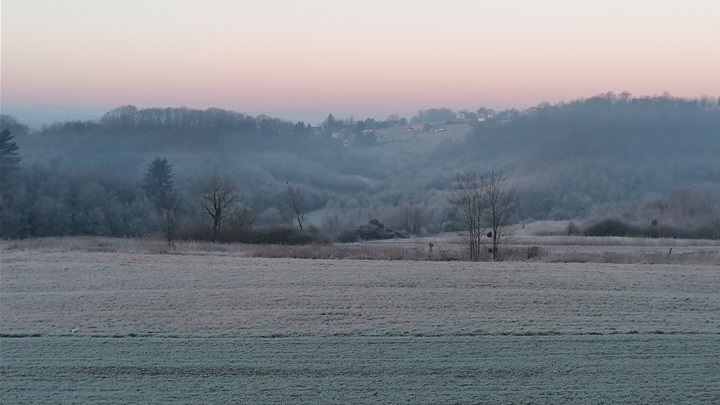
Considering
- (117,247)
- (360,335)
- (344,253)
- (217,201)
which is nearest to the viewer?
(360,335)

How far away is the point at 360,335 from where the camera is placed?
15.7m

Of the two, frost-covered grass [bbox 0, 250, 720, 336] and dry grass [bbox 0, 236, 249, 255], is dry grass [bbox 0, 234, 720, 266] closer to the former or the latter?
dry grass [bbox 0, 236, 249, 255]

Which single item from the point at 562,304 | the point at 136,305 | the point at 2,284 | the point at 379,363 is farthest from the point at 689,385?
the point at 2,284

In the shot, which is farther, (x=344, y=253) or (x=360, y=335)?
(x=344, y=253)

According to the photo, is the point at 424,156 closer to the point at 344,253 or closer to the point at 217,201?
the point at 217,201

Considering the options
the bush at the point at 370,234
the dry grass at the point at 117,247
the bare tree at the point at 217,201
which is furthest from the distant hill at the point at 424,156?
the dry grass at the point at 117,247

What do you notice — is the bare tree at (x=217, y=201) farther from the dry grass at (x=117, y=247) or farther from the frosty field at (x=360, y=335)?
the frosty field at (x=360, y=335)

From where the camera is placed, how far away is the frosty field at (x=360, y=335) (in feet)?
40.2

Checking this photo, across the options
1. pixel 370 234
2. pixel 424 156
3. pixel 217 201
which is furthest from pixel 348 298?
pixel 424 156

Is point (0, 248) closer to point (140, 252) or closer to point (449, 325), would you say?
point (140, 252)

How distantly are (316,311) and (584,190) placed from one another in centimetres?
8738

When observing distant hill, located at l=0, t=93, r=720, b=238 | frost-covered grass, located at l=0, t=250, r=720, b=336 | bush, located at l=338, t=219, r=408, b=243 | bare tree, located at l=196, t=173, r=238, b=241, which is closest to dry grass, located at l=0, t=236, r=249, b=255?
frost-covered grass, located at l=0, t=250, r=720, b=336

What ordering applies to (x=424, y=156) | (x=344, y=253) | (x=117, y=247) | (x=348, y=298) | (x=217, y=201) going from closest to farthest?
(x=348, y=298) < (x=344, y=253) < (x=117, y=247) < (x=217, y=201) < (x=424, y=156)

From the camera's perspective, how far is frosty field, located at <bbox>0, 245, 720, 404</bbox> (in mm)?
12242
